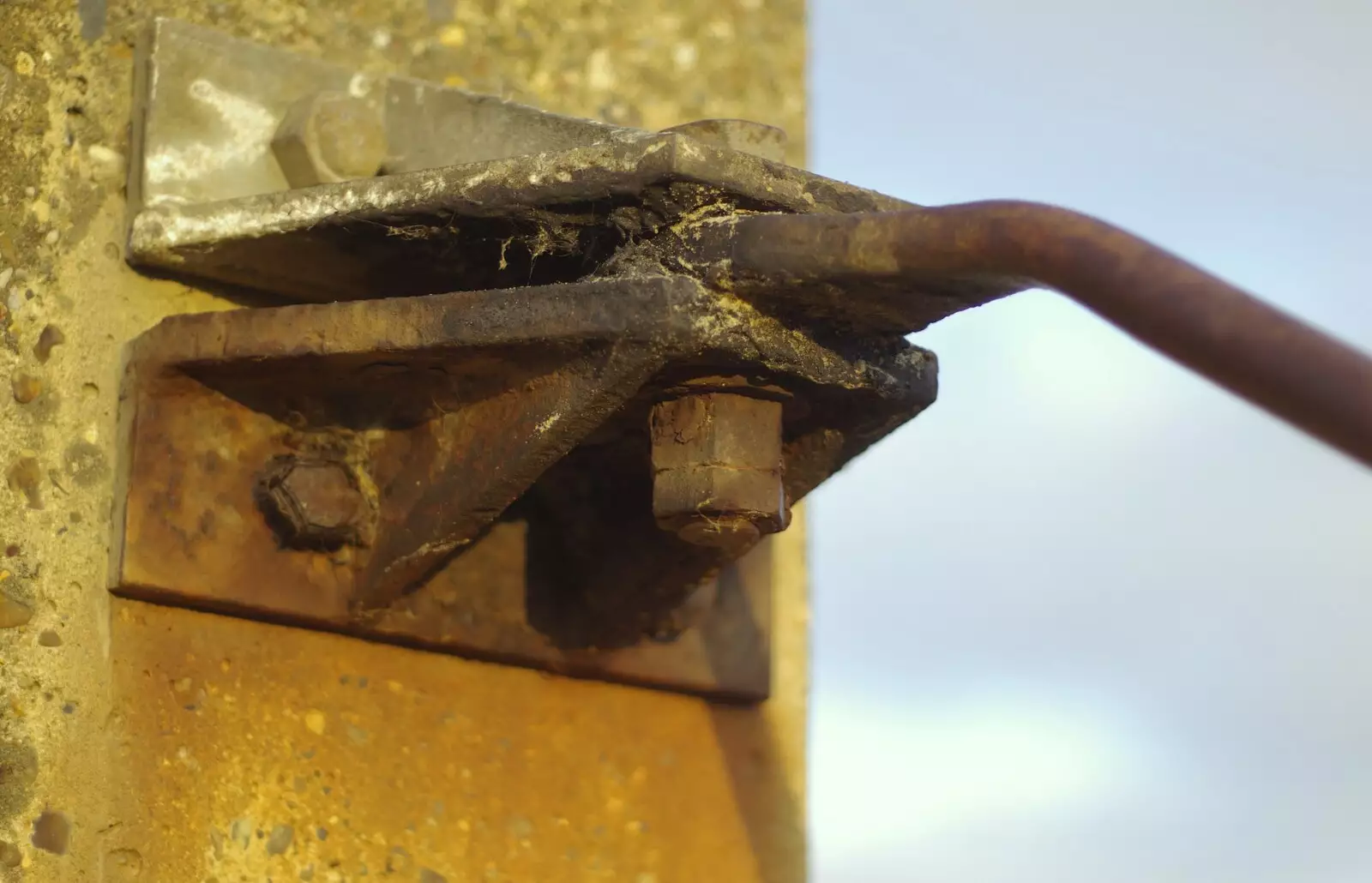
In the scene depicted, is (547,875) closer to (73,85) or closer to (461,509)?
(461,509)

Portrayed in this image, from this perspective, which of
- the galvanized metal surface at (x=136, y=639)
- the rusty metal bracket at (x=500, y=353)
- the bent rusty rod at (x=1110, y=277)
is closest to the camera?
the bent rusty rod at (x=1110, y=277)

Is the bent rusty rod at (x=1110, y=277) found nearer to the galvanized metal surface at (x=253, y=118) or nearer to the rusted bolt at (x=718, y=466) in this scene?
the rusted bolt at (x=718, y=466)

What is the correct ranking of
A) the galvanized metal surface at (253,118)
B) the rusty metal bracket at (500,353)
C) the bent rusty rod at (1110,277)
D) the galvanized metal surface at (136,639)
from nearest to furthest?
the bent rusty rod at (1110,277), the rusty metal bracket at (500,353), the galvanized metal surface at (136,639), the galvanized metal surface at (253,118)

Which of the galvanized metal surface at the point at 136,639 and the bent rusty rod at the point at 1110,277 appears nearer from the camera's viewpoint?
the bent rusty rod at the point at 1110,277

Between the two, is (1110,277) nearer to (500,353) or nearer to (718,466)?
(718,466)

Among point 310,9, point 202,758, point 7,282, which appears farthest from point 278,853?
point 310,9

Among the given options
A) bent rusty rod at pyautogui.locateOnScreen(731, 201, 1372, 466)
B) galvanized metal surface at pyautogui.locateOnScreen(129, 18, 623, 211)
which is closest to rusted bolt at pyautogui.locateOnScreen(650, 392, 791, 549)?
bent rusty rod at pyautogui.locateOnScreen(731, 201, 1372, 466)

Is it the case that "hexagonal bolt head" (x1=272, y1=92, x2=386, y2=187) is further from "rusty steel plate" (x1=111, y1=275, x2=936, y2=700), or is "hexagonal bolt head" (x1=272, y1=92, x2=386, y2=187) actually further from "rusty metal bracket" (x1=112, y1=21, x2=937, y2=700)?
"rusty steel plate" (x1=111, y1=275, x2=936, y2=700)

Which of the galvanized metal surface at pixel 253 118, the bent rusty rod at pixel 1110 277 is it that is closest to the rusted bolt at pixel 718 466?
the bent rusty rod at pixel 1110 277

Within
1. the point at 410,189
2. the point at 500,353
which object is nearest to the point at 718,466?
the point at 500,353
